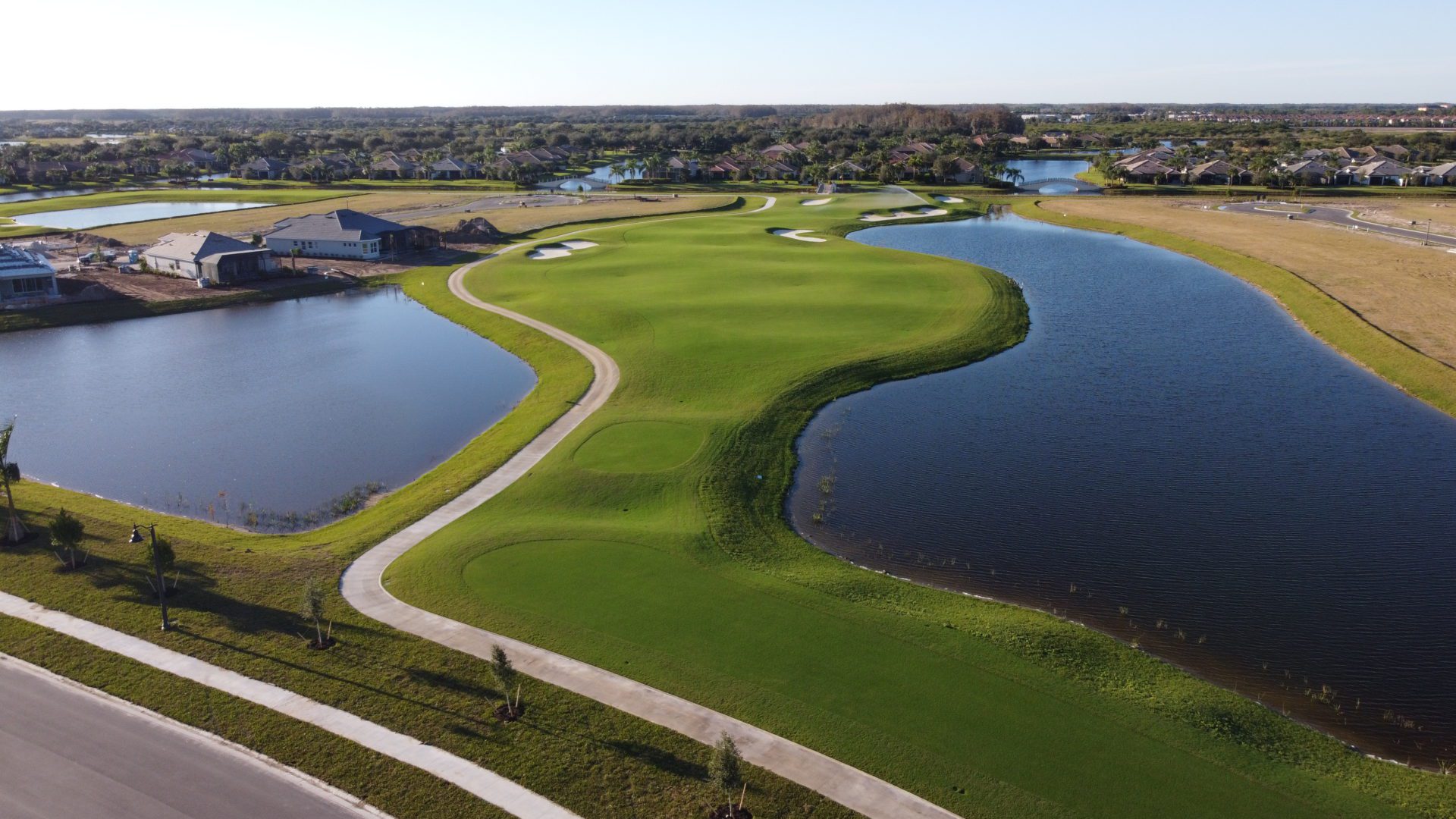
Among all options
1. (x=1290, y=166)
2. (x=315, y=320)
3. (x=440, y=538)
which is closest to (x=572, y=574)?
(x=440, y=538)

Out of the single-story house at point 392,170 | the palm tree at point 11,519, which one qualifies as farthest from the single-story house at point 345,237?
the single-story house at point 392,170

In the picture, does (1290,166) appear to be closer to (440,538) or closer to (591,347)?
(591,347)

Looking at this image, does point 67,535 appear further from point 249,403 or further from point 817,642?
point 817,642

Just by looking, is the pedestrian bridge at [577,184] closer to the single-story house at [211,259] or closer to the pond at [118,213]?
the pond at [118,213]

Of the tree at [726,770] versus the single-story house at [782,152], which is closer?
the tree at [726,770]

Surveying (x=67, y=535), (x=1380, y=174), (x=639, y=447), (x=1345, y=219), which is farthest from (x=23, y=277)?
(x=1380, y=174)
